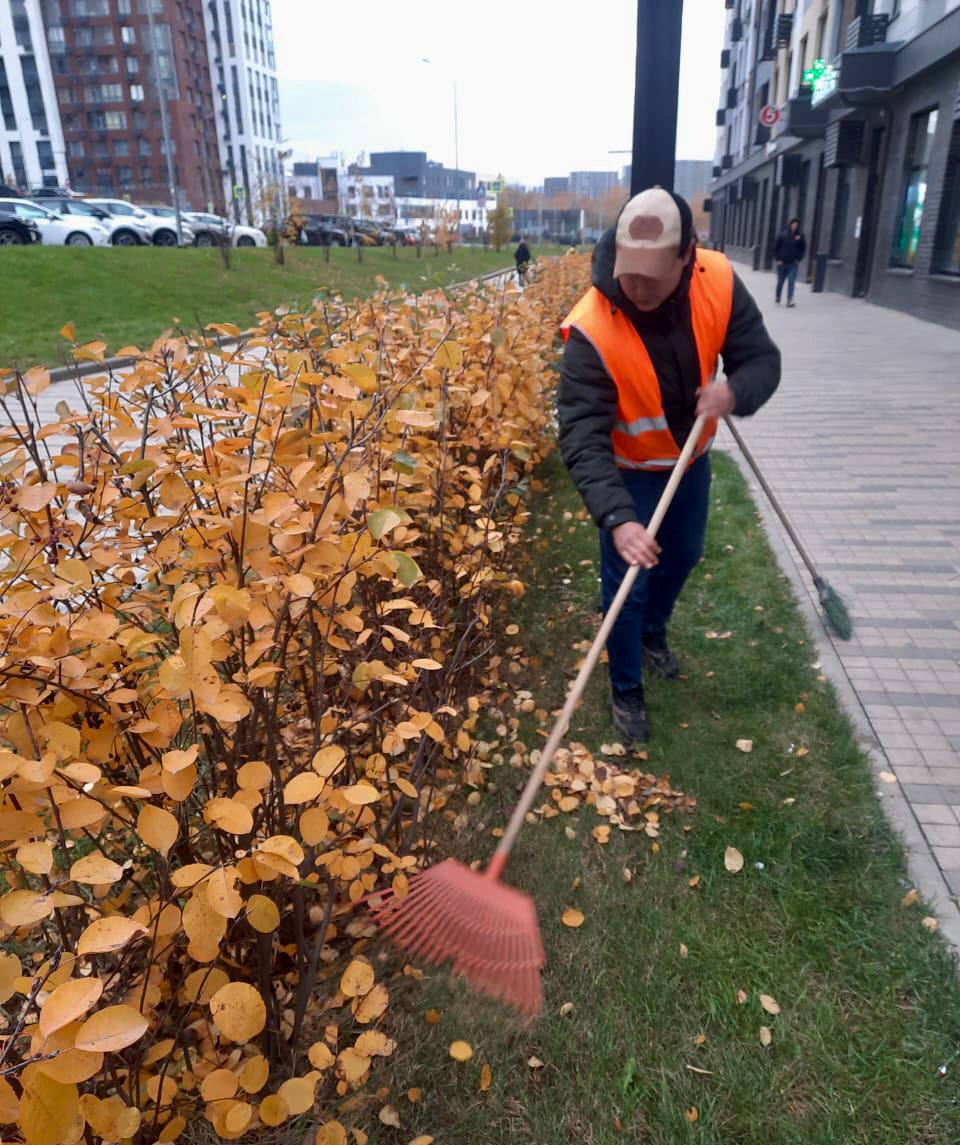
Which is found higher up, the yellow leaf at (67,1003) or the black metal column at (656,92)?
the black metal column at (656,92)

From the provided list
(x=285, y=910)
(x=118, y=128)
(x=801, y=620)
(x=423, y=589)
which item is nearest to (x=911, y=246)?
(x=801, y=620)

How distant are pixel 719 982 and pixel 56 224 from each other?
27.3 m

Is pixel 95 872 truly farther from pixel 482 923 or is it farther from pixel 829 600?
pixel 829 600

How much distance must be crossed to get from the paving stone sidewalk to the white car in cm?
2484

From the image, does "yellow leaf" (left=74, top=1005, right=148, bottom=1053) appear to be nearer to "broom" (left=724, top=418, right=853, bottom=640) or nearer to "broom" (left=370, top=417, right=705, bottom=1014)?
"broom" (left=370, top=417, right=705, bottom=1014)

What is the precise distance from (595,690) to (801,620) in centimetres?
118

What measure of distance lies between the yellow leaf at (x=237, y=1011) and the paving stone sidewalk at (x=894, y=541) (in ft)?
6.40

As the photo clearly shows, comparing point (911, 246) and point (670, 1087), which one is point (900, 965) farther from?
point (911, 246)

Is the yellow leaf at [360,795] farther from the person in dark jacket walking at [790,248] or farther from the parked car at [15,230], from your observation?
the parked car at [15,230]

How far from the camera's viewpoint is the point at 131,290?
57.7 feet

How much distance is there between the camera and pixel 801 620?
13.7 feet

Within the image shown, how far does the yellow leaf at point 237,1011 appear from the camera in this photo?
1284 mm

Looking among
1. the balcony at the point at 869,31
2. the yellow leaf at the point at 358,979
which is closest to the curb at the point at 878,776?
the yellow leaf at the point at 358,979

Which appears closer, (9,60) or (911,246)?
(911,246)
